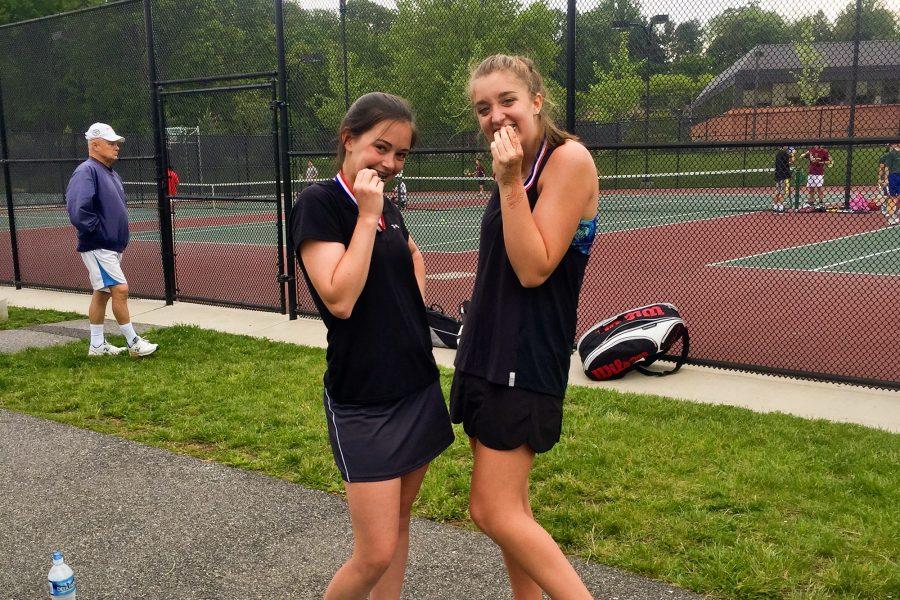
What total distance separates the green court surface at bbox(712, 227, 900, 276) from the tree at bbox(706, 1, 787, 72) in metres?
5.52

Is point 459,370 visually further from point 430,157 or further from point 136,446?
point 430,157

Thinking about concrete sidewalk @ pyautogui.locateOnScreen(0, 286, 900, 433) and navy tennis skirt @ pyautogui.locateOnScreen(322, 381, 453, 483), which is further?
concrete sidewalk @ pyautogui.locateOnScreen(0, 286, 900, 433)

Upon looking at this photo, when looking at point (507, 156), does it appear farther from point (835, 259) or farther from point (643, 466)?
point (835, 259)

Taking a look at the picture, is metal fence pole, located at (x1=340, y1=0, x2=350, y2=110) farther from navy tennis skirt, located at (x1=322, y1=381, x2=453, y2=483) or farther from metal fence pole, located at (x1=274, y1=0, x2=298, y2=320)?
navy tennis skirt, located at (x1=322, y1=381, x2=453, y2=483)

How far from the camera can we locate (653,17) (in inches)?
260

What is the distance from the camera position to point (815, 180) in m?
9.55

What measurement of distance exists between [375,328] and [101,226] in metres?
5.71

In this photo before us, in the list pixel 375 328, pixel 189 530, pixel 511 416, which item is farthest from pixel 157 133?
pixel 511 416

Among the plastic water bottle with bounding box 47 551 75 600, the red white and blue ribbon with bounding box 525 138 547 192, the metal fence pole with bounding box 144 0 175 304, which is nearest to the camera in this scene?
the red white and blue ribbon with bounding box 525 138 547 192

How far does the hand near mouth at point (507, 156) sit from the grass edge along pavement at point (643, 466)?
2.01 m

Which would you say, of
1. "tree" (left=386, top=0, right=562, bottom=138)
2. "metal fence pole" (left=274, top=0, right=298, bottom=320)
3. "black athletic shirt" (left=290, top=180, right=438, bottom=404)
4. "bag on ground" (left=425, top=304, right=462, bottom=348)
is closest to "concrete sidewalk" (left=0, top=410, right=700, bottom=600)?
"black athletic shirt" (left=290, top=180, right=438, bottom=404)

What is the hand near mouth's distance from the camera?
84.0 inches

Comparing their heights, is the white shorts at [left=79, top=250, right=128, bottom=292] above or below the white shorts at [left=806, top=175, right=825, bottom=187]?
below

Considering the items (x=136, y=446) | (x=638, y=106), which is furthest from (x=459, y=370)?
(x=638, y=106)
